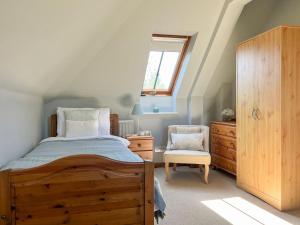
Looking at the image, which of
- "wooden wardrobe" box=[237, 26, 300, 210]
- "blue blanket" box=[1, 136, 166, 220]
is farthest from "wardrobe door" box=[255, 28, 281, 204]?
"blue blanket" box=[1, 136, 166, 220]

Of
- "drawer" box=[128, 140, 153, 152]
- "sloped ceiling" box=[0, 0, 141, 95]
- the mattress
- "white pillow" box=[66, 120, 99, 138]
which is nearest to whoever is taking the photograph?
"sloped ceiling" box=[0, 0, 141, 95]

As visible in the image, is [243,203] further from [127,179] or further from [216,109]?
[216,109]

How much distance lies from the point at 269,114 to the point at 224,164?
144 centimetres

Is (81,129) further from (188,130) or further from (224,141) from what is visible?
(224,141)

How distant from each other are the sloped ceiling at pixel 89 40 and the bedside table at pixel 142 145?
2.78ft

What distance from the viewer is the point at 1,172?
1.55 m

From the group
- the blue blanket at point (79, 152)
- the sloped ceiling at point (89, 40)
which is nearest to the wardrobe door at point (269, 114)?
the sloped ceiling at point (89, 40)

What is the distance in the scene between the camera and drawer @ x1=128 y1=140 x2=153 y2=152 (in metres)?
3.85

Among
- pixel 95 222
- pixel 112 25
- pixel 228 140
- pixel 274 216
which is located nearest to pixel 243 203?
pixel 274 216

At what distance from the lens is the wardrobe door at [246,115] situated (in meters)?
3.03

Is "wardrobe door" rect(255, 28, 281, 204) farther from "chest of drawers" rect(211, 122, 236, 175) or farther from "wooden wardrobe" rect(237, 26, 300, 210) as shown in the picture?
"chest of drawers" rect(211, 122, 236, 175)

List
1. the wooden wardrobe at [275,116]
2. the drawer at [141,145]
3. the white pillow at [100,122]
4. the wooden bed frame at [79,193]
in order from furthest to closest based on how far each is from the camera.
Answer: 1. the drawer at [141,145]
2. the white pillow at [100,122]
3. the wooden wardrobe at [275,116]
4. the wooden bed frame at [79,193]

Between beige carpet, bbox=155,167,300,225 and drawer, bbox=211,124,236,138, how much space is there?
68 cm

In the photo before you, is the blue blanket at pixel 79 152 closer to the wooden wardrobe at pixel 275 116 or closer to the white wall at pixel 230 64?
the wooden wardrobe at pixel 275 116
